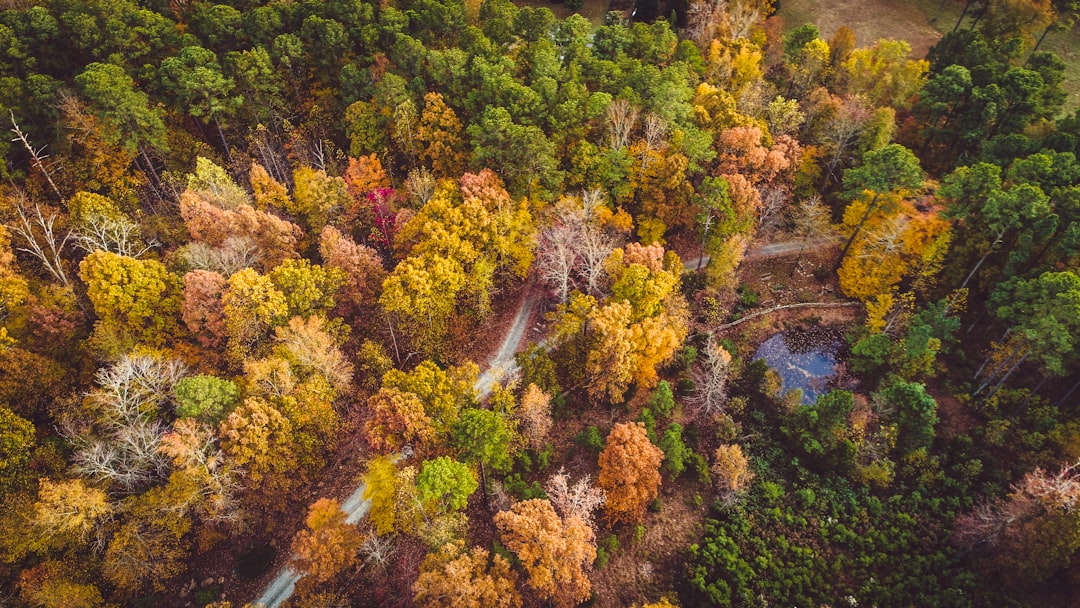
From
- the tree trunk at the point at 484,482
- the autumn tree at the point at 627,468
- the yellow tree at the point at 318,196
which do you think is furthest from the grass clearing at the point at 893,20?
the tree trunk at the point at 484,482

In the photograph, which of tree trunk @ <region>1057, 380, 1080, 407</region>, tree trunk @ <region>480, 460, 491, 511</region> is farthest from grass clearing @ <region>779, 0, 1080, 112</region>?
tree trunk @ <region>480, 460, 491, 511</region>

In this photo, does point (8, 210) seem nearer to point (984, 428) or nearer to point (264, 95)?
point (264, 95)

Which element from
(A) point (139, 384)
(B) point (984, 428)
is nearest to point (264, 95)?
(A) point (139, 384)

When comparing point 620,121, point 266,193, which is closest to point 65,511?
point 266,193

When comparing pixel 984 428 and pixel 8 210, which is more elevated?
pixel 8 210

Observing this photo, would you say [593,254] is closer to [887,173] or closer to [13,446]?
[887,173]

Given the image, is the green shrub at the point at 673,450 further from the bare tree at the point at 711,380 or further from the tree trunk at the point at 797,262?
the tree trunk at the point at 797,262

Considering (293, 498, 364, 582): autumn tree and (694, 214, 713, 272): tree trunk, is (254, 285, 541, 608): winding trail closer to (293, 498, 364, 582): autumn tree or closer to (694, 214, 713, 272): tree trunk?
(293, 498, 364, 582): autumn tree

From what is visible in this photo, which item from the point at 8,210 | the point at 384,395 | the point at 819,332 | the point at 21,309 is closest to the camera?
the point at 384,395
